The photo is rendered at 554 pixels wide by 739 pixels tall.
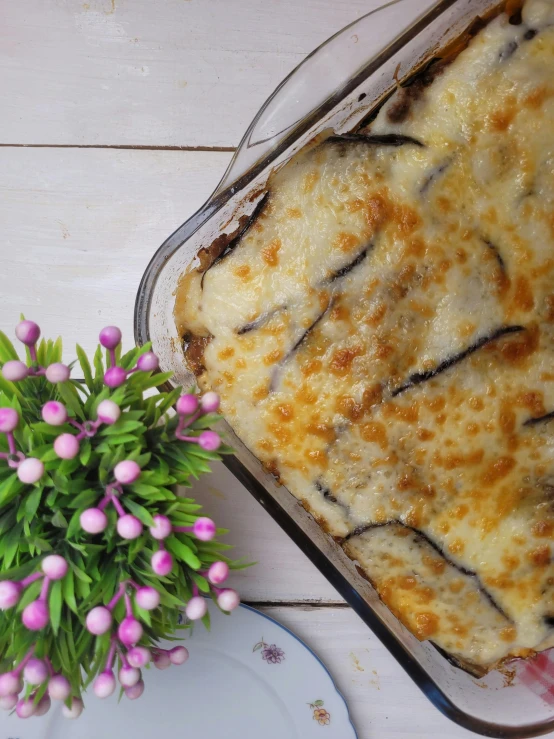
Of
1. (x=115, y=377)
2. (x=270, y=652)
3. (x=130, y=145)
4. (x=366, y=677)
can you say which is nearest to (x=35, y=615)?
(x=115, y=377)

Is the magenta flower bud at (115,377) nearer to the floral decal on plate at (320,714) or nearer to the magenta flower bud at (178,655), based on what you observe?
the magenta flower bud at (178,655)

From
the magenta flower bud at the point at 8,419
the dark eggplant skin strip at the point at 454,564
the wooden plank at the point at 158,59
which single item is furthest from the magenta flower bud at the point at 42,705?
the wooden plank at the point at 158,59

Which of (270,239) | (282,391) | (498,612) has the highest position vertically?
(270,239)

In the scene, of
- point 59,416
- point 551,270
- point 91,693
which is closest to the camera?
point 59,416

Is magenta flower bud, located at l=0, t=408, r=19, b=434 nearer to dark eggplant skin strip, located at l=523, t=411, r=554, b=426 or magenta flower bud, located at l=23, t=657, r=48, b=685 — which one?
magenta flower bud, located at l=23, t=657, r=48, b=685

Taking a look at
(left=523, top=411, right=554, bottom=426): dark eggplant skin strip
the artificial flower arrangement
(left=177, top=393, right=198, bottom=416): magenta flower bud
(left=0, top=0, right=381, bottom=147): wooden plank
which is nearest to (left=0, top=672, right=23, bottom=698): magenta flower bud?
the artificial flower arrangement

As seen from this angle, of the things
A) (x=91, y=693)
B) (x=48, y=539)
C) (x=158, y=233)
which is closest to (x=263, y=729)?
(x=91, y=693)

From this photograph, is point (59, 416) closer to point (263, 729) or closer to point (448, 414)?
point (448, 414)
